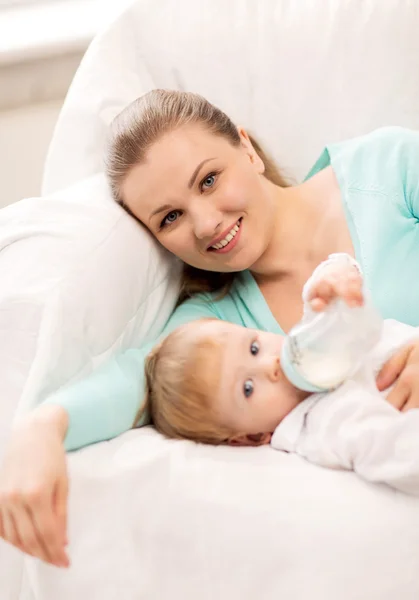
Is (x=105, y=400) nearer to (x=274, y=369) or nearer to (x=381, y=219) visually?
(x=274, y=369)

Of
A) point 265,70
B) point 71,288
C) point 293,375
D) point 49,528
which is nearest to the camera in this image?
point 49,528

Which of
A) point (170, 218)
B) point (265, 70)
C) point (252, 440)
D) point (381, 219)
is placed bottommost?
point (252, 440)

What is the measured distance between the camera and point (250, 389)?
838 mm

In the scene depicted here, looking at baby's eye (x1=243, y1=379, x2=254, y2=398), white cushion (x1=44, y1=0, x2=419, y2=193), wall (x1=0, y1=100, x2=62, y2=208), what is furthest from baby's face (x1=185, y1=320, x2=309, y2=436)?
wall (x1=0, y1=100, x2=62, y2=208)

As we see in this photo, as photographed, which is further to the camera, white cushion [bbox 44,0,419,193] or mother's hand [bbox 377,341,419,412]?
white cushion [bbox 44,0,419,193]

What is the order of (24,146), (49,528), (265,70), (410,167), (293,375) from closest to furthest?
(49,528), (293,375), (410,167), (265,70), (24,146)

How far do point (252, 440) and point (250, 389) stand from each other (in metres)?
0.07

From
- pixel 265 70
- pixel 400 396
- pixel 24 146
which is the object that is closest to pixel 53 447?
pixel 400 396

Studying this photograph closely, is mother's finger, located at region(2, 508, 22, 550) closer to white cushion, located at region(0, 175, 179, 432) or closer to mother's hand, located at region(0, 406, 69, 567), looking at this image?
mother's hand, located at region(0, 406, 69, 567)

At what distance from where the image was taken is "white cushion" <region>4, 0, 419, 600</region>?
668 millimetres

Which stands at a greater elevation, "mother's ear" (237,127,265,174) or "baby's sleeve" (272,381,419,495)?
"mother's ear" (237,127,265,174)

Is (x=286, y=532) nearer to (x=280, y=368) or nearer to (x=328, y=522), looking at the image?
(x=328, y=522)

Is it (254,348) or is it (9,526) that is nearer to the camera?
(9,526)

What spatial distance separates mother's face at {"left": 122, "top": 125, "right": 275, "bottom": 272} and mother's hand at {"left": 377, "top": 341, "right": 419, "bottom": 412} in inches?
11.4
